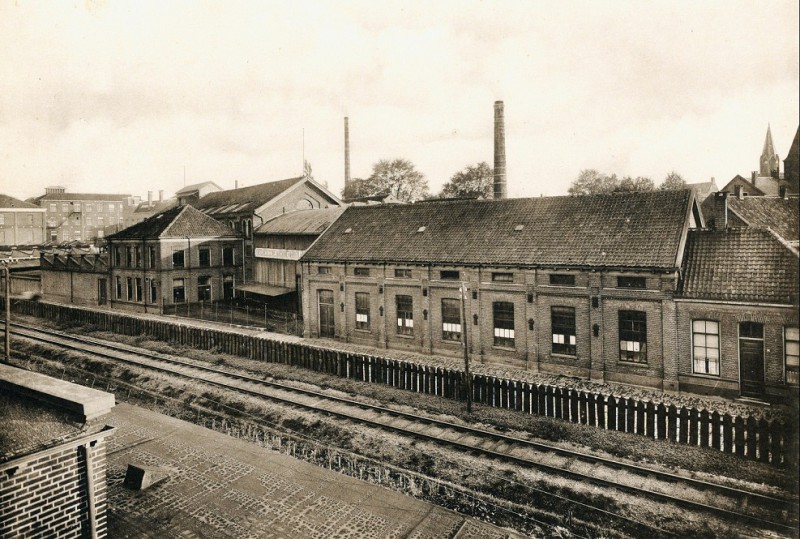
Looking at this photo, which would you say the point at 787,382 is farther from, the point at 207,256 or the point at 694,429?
the point at 207,256

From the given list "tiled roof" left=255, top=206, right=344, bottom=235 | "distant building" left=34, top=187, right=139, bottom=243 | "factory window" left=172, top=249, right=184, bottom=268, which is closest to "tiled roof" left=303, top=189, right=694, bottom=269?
"tiled roof" left=255, top=206, right=344, bottom=235

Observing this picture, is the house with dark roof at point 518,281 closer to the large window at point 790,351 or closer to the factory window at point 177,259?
the large window at point 790,351

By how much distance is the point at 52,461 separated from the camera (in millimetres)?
7930

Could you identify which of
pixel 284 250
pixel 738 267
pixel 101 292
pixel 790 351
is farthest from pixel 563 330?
pixel 101 292

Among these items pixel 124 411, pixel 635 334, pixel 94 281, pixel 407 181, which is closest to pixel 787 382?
pixel 635 334

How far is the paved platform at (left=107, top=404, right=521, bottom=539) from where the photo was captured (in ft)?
32.0

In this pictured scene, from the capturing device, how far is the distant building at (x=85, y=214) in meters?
72.3

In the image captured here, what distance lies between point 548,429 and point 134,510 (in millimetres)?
10897

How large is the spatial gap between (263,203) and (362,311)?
68.7ft

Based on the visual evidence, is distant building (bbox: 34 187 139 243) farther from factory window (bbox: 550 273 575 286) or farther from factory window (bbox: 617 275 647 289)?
factory window (bbox: 617 275 647 289)

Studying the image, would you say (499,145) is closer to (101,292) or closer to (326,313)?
(326,313)

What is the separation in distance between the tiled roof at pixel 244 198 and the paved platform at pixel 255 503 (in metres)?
32.4

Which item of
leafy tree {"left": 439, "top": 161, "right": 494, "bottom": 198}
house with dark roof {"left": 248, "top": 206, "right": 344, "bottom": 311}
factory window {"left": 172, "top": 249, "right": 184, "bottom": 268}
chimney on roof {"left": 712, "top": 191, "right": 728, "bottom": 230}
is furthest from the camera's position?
leafy tree {"left": 439, "top": 161, "right": 494, "bottom": 198}

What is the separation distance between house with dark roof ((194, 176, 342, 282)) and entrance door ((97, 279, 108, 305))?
10849 millimetres
